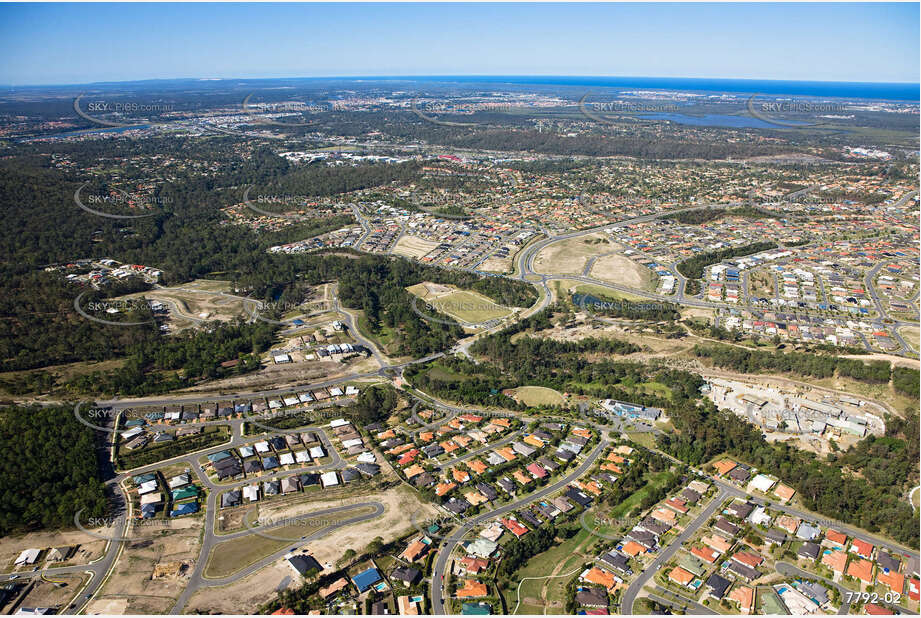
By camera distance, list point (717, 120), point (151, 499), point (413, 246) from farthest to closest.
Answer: point (717, 120) < point (413, 246) < point (151, 499)

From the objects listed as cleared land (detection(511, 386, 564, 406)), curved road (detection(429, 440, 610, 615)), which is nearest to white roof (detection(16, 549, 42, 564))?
curved road (detection(429, 440, 610, 615))

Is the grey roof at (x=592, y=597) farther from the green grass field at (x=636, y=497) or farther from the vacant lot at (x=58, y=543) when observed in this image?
the vacant lot at (x=58, y=543)

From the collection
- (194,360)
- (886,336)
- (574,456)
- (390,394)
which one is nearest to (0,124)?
(194,360)

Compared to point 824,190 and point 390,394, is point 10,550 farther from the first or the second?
point 824,190

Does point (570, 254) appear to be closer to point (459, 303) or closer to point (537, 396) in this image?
point (459, 303)

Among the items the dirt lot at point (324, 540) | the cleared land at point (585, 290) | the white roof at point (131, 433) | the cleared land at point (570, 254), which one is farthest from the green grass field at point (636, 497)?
the cleared land at point (570, 254)

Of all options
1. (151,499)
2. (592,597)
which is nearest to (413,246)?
(151,499)

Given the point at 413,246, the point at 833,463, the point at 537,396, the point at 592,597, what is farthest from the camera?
the point at 413,246
